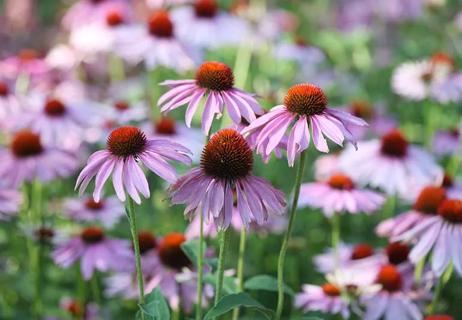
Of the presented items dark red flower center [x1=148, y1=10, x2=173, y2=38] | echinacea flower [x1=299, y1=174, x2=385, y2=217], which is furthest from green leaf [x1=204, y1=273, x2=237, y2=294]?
dark red flower center [x1=148, y1=10, x2=173, y2=38]

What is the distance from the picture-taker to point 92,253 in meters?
1.78

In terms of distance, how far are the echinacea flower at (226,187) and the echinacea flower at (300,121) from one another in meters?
0.04

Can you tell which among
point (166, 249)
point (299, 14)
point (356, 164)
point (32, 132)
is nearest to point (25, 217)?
point (32, 132)

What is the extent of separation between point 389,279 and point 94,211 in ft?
2.77

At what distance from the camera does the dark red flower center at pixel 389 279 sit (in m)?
1.57

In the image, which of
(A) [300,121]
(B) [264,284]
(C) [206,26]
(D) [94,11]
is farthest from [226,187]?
(D) [94,11]

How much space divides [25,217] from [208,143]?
122 centimetres

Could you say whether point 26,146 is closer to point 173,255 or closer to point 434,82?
point 173,255

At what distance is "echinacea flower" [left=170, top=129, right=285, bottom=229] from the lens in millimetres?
1099

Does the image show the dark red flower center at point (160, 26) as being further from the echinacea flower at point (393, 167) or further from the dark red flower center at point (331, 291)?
the dark red flower center at point (331, 291)

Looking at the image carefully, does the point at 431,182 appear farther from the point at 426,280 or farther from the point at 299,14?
the point at 299,14

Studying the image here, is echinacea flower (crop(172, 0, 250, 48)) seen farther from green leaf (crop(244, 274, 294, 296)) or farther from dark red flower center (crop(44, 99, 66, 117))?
green leaf (crop(244, 274, 294, 296))

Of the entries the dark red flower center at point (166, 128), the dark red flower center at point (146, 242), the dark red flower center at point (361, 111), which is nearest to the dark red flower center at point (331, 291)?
the dark red flower center at point (146, 242)

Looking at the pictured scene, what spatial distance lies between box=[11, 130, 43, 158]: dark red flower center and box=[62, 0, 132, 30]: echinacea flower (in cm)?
100
